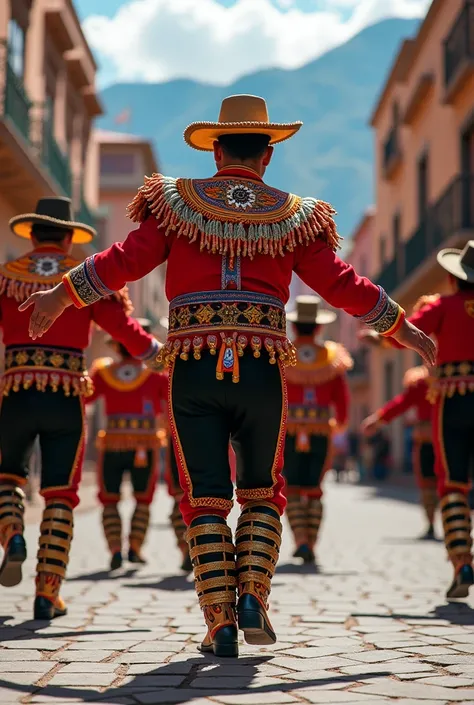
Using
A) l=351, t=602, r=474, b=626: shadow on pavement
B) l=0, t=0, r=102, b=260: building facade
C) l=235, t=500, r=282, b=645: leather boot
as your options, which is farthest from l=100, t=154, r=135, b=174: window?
l=235, t=500, r=282, b=645: leather boot

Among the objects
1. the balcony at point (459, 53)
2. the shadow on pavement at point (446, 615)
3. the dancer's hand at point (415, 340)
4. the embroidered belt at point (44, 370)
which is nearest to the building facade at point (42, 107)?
the balcony at point (459, 53)

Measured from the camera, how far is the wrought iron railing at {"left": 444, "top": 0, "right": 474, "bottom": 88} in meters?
21.7

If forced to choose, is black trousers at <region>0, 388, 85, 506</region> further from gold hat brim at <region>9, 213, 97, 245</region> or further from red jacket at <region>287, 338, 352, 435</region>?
red jacket at <region>287, 338, 352, 435</region>

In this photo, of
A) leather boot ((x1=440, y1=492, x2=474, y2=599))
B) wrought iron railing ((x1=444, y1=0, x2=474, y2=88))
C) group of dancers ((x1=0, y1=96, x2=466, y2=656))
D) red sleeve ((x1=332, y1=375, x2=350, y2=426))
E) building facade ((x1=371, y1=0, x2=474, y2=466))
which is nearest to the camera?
group of dancers ((x1=0, y1=96, x2=466, y2=656))

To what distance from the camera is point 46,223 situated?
5.85m

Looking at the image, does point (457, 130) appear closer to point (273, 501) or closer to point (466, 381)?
point (466, 381)

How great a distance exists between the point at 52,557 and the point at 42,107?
561 inches

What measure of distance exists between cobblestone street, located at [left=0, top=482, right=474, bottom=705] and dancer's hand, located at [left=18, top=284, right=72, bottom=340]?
4.19 feet

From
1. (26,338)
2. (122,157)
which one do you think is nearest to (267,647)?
(26,338)

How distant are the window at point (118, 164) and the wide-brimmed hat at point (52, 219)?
122 feet

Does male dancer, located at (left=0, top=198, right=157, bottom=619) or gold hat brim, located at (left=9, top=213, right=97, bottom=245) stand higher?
gold hat brim, located at (left=9, top=213, right=97, bottom=245)

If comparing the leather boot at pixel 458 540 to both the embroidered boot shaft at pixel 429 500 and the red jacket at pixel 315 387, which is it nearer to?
the red jacket at pixel 315 387

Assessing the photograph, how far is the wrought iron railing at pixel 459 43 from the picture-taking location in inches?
854

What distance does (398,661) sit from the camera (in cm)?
405
